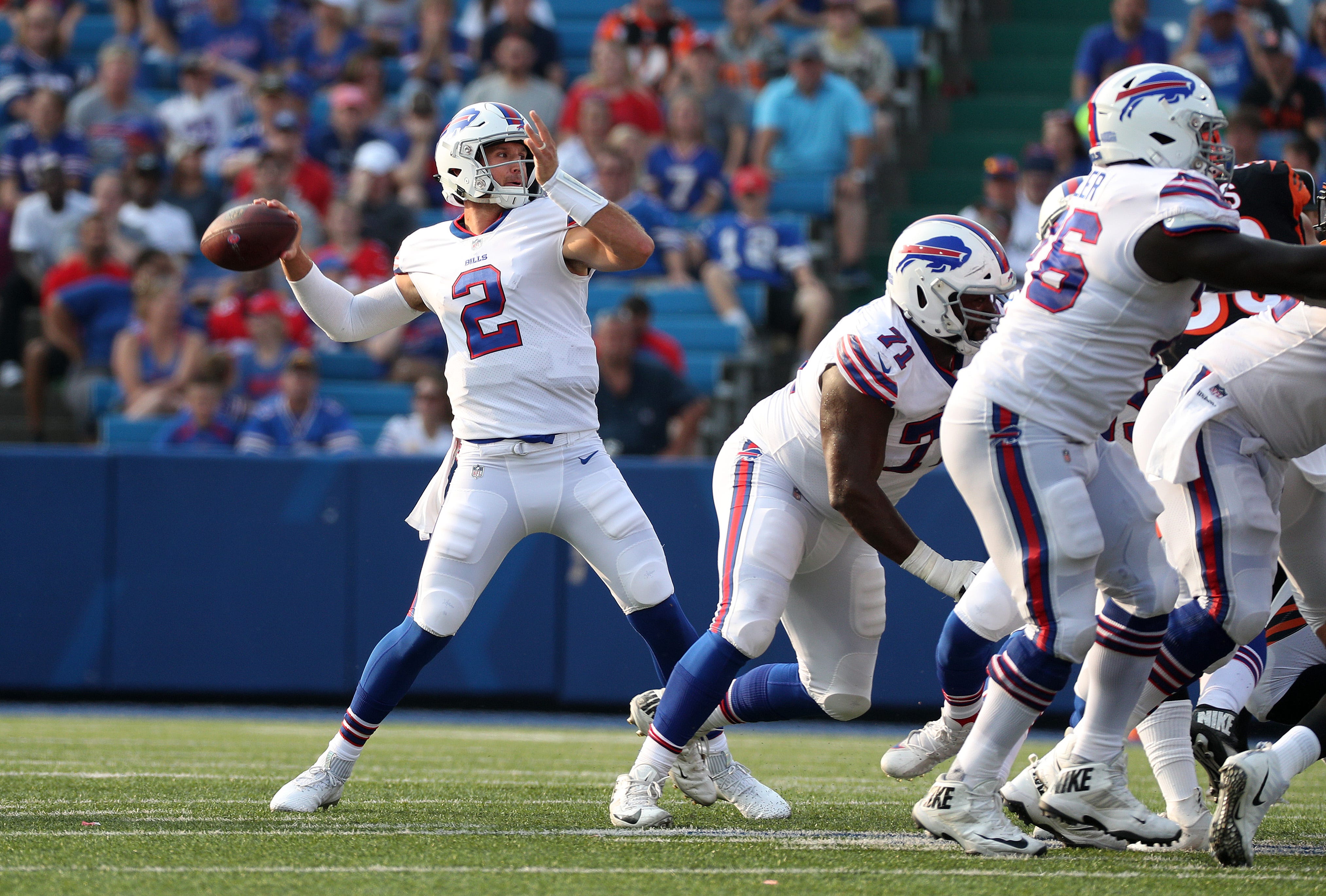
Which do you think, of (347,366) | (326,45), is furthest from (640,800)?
(326,45)

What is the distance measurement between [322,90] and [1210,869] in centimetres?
1039

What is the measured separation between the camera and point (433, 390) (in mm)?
8727

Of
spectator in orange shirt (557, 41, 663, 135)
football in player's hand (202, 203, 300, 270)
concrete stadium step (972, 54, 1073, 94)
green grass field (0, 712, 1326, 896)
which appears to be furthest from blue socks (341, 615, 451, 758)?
concrete stadium step (972, 54, 1073, 94)

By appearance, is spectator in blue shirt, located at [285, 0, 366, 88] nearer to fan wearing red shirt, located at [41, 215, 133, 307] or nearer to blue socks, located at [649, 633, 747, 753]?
fan wearing red shirt, located at [41, 215, 133, 307]

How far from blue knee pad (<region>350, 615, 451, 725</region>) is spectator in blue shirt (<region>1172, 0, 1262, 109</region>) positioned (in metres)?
7.71

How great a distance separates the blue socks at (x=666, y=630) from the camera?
4.64 metres

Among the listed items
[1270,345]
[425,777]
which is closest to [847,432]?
[1270,345]

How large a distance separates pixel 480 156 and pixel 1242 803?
267cm

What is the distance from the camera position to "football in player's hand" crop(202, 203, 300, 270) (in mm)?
4719

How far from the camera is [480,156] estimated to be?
4.66 m

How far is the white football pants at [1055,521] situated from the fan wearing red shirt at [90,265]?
→ 7.59 meters

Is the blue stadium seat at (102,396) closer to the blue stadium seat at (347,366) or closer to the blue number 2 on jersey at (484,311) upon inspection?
the blue stadium seat at (347,366)

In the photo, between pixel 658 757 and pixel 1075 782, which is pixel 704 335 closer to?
pixel 658 757

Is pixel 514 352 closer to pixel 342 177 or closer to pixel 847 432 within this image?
pixel 847 432
